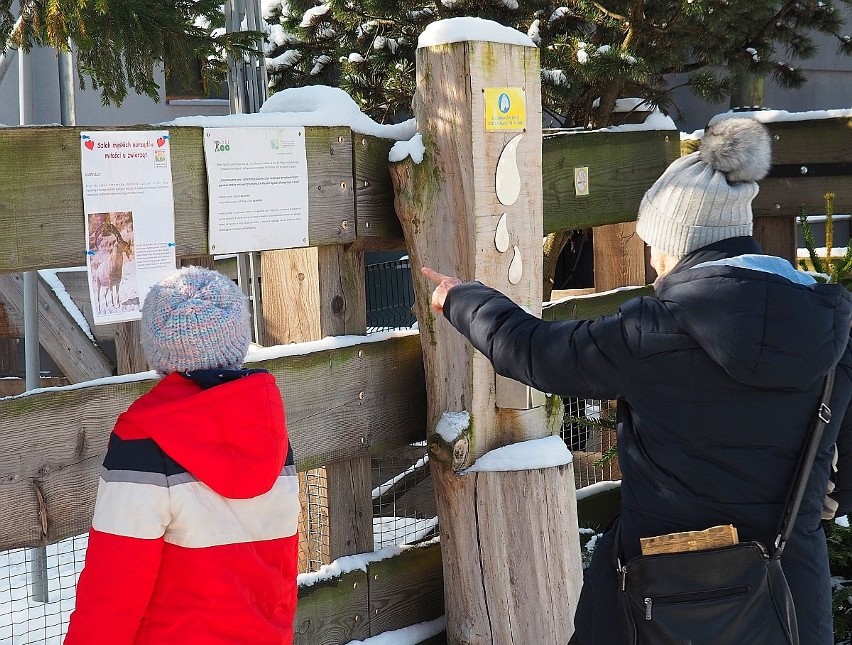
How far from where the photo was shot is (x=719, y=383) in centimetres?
222

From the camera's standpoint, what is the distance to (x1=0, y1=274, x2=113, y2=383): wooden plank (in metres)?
5.59

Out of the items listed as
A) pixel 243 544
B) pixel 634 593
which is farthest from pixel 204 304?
pixel 634 593

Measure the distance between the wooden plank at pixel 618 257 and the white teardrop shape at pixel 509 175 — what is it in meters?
1.70

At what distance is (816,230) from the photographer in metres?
13.9

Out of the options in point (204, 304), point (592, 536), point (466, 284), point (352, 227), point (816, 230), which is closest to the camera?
point (204, 304)

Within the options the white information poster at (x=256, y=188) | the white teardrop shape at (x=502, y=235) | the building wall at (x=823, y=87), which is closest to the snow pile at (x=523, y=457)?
the white teardrop shape at (x=502, y=235)

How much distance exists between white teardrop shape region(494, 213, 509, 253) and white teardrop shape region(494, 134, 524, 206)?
0.06 metres

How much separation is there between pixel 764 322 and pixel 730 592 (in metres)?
0.58

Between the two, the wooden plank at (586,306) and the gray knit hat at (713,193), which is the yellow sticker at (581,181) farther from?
the gray knit hat at (713,193)

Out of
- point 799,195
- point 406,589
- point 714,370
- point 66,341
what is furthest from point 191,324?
point 66,341

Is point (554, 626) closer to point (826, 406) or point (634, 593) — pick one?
point (634, 593)

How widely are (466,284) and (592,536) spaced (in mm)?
2044

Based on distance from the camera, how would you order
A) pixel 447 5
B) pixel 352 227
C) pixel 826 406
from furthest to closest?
pixel 447 5, pixel 352 227, pixel 826 406

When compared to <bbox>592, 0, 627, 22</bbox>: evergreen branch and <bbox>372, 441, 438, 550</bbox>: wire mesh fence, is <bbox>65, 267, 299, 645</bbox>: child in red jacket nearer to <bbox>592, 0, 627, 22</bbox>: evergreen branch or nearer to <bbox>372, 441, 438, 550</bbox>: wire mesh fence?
<bbox>372, 441, 438, 550</bbox>: wire mesh fence
